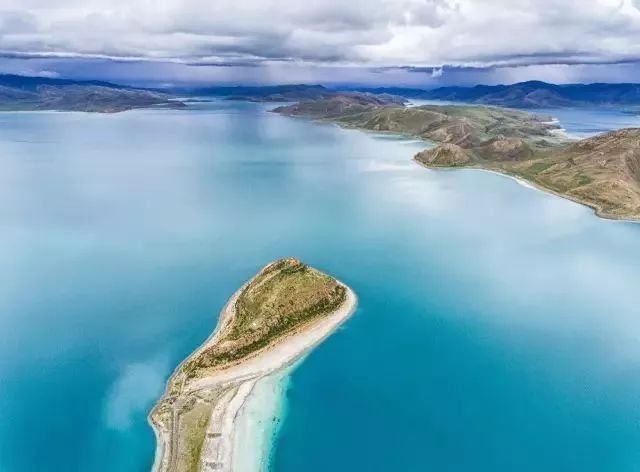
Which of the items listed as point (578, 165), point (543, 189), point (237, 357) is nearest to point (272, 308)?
point (237, 357)

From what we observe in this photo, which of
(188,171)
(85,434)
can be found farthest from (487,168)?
(85,434)

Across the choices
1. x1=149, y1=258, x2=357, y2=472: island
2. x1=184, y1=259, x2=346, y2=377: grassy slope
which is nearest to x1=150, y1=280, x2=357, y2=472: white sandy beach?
x1=149, y1=258, x2=357, y2=472: island

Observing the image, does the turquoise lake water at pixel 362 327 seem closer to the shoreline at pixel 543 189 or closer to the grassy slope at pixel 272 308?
the grassy slope at pixel 272 308

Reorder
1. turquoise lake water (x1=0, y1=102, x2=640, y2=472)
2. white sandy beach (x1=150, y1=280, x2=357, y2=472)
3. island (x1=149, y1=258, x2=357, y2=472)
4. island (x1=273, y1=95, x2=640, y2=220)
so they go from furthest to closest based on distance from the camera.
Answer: island (x1=273, y1=95, x2=640, y2=220)
turquoise lake water (x1=0, y1=102, x2=640, y2=472)
island (x1=149, y1=258, x2=357, y2=472)
white sandy beach (x1=150, y1=280, x2=357, y2=472)

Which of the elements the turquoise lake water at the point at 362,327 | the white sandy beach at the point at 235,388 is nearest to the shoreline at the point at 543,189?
the turquoise lake water at the point at 362,327

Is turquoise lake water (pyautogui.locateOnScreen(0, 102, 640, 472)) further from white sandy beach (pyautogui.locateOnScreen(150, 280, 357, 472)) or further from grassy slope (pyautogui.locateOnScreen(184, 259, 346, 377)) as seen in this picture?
grassy slope (pyautogui.locateOnScreen(184, 259, 346, 377))
